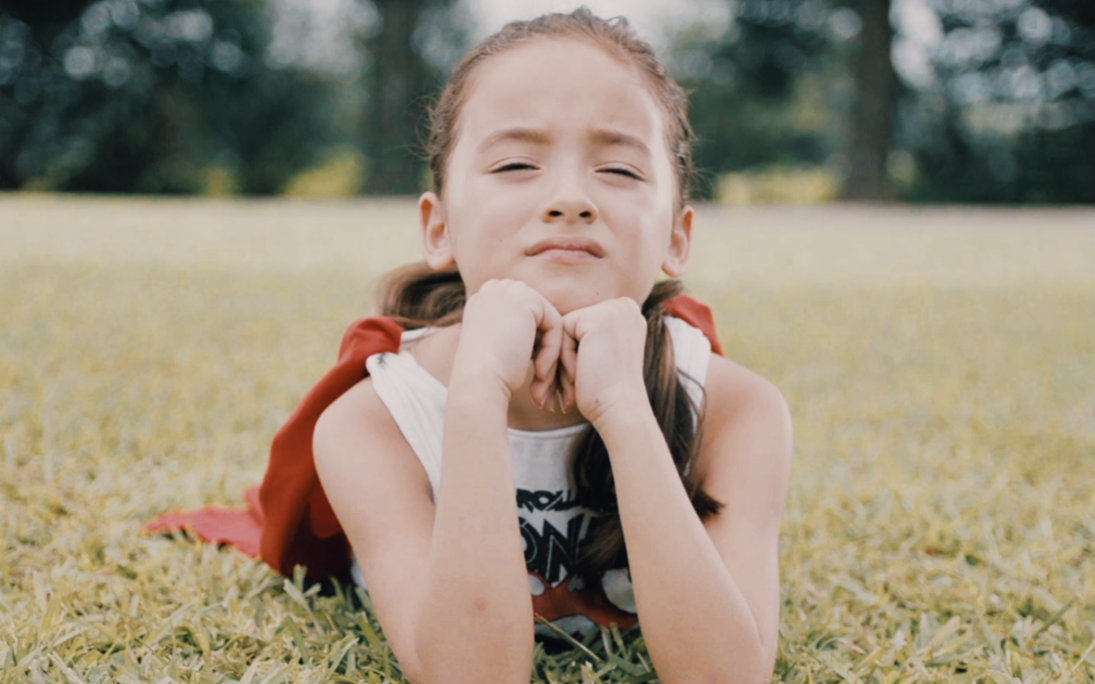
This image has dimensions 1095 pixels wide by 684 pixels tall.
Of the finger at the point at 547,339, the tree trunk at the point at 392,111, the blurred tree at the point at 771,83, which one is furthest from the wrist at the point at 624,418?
the tree trunk at the point at 392,111

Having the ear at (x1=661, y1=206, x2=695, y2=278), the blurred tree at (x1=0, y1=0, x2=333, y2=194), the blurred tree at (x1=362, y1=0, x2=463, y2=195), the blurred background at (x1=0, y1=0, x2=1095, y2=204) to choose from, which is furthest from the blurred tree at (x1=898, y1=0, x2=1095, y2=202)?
the ear at (x1=661, y1=206, x2=695, y2=278)

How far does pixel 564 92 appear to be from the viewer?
1.75 metres

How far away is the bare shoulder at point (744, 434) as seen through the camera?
5.94 ft

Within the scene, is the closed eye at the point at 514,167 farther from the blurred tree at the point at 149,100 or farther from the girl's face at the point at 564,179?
the blurred tree at the point at 149,100

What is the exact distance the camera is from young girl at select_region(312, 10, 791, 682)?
149 cm

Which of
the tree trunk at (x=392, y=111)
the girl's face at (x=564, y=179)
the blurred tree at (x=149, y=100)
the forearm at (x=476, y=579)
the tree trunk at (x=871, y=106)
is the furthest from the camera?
the tree trunk at (x=392, y=111)

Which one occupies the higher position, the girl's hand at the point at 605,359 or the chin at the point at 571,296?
the chin at the point at 571,296

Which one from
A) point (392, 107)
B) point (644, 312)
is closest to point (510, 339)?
point (644, 312)

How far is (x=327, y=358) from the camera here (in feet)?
15.6

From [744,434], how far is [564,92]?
0.71 meters

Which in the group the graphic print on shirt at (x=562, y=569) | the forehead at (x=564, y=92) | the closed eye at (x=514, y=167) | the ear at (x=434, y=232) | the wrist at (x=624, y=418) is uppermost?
the forehead at (x=564, y=92)

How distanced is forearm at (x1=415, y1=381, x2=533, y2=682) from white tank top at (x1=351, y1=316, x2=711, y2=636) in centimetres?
35

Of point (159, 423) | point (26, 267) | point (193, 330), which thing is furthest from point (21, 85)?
point (159, 423)

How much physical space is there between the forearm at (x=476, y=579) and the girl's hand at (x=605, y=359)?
19cm
